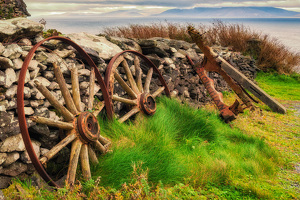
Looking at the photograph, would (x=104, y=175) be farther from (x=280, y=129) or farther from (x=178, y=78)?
(x=280, y=129)

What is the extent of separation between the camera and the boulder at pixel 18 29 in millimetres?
2918

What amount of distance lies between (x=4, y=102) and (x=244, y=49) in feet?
35.0

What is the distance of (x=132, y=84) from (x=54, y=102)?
1724 mm

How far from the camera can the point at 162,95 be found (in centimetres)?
503

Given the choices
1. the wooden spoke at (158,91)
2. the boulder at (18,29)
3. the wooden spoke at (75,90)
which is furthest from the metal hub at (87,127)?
the wooden spoke at (158,91)

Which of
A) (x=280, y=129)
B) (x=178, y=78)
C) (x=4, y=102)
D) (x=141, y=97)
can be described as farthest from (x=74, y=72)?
(x=280, y=129)

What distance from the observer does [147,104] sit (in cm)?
420

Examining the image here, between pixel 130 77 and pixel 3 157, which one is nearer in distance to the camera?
pixel 3 157

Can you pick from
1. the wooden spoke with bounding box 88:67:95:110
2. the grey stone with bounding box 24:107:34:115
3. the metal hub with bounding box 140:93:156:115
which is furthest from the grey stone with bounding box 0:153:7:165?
the metal hub with bounding box 140:93:156:115

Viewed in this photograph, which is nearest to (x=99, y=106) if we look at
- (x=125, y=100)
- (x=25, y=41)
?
(x=125, y=100)

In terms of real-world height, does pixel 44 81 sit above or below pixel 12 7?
below

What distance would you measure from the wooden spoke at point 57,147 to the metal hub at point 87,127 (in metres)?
0.10

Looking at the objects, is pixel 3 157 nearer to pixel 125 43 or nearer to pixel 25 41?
pixel 25 41

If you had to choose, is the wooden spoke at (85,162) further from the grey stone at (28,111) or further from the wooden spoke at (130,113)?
the wooden spoke at (130,113)
